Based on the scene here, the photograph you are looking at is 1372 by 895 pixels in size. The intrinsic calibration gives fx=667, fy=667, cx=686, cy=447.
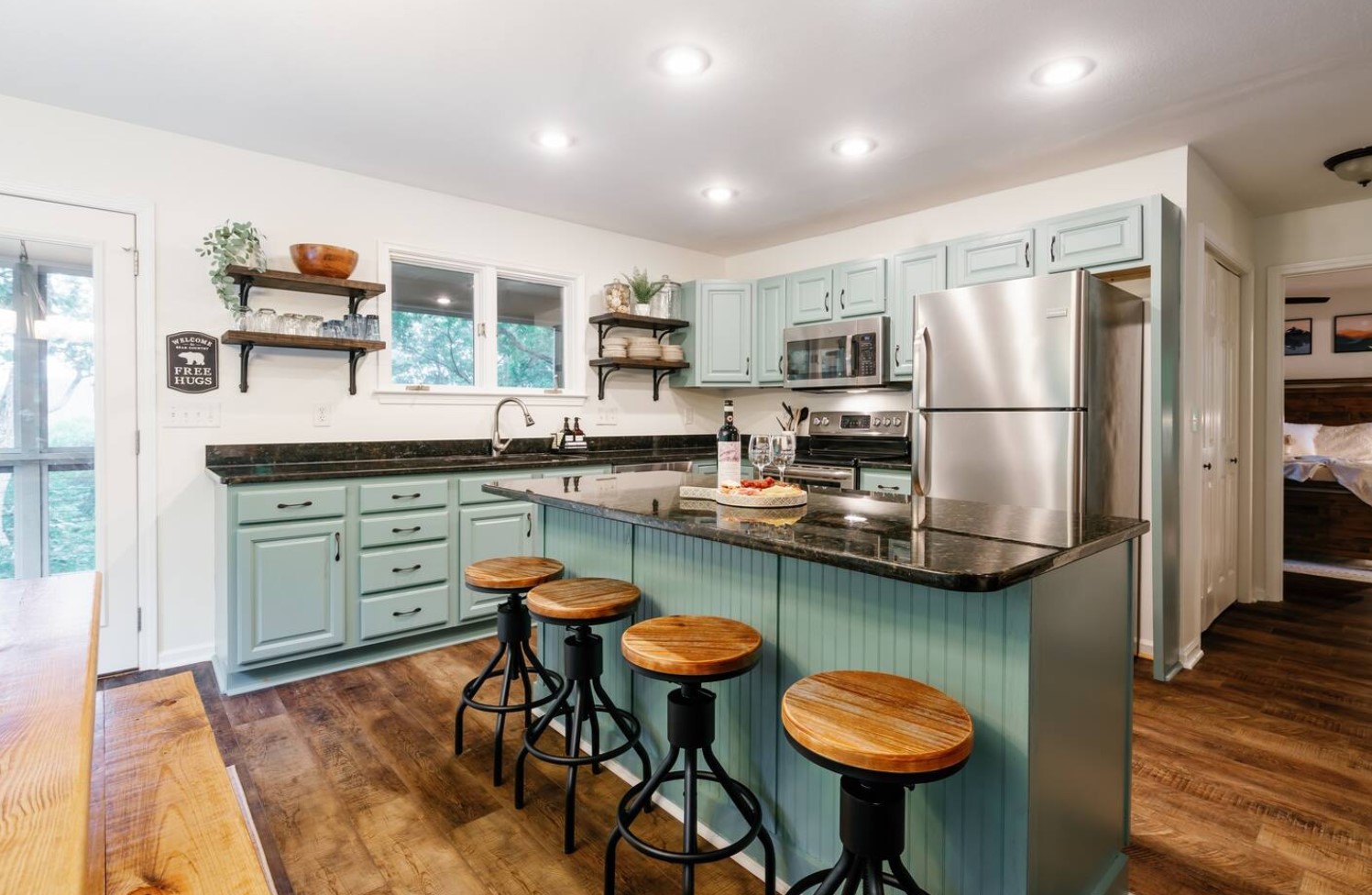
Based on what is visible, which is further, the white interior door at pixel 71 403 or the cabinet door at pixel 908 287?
the cabinet door at pixel 908 287

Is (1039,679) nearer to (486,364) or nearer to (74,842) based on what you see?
(74,842)

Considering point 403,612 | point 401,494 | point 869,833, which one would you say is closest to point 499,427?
point 401,494

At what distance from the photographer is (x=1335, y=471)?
505 cm

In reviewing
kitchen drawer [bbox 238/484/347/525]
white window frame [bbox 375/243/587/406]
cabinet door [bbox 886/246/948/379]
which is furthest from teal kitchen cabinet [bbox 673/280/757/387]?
kitchen drawer [bbox 238/484/347/525]

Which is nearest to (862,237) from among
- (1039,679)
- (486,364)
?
(486,364)

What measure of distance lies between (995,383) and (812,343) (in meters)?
1.47

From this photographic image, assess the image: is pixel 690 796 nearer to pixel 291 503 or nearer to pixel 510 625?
pixel 510 625

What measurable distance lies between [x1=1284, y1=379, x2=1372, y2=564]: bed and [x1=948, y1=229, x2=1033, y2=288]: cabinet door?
371 centimetres

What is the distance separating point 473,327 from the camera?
4.04 meters

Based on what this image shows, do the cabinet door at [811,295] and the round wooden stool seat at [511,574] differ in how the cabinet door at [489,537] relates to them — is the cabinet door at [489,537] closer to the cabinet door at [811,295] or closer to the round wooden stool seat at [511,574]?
the round wooden stool seat at [511,574]

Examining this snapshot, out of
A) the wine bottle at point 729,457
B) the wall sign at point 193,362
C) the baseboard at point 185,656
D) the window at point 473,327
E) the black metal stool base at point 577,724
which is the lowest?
the baseboard at point 185,656

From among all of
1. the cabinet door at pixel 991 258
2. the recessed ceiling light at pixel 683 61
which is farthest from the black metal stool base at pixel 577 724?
the cabinet door at pixel 991 258

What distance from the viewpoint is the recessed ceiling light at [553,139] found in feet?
9.82

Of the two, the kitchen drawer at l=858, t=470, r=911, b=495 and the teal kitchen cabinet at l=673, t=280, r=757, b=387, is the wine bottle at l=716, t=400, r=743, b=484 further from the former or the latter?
the teal kitchen cabinet at l=673, t=280, r=757, b=387
